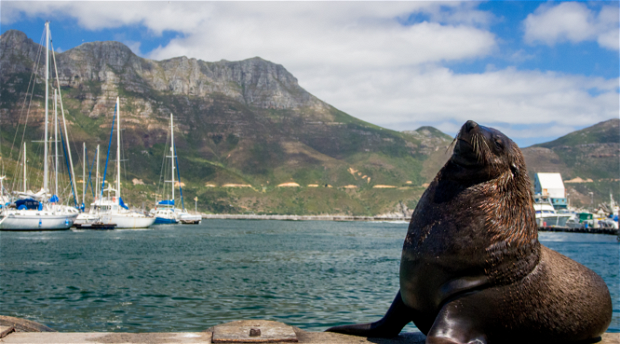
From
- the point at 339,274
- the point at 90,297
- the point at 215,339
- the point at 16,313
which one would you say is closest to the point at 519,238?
the point at 215,339

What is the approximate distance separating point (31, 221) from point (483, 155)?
6035cm

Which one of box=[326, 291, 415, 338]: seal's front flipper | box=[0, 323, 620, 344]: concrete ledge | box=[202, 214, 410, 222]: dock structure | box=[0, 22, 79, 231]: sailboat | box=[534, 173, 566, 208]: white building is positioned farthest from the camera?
box=[202, 214, 410, 222]: dock structure

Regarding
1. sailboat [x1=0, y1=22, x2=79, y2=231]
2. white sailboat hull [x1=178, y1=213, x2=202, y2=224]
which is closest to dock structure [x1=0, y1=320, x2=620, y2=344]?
sailboat [x1=0, y1=22, x2=79, y2=231]

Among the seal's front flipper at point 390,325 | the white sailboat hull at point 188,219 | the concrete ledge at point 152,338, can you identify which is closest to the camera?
the concrete ledge at point 152,338

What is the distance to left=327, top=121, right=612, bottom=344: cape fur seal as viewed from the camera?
3.95 meters

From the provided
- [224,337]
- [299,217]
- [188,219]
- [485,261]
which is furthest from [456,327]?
[299,217]

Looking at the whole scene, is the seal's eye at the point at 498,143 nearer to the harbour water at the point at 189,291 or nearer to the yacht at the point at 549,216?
the harbour water at the point at 189,291

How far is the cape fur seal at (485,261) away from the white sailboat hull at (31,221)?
59.0 metres

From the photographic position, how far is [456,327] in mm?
3797

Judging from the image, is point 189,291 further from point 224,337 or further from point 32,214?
point 32,214

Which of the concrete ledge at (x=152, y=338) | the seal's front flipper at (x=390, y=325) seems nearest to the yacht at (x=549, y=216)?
the seal's front flipper at (x=390, y=325)

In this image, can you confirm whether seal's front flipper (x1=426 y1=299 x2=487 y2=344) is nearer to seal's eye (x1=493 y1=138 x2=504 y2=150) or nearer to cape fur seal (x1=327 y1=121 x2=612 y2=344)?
cape fur seal (x1=327 y1=121 x2=612 y2=344)

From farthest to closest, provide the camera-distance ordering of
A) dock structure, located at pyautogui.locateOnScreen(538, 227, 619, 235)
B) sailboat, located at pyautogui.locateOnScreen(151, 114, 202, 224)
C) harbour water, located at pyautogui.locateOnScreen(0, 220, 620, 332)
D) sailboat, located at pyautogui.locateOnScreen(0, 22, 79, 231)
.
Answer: sailboat, located at pyautogui.locateOnScreen(151, 114, 202, 224) → dock structure, located at pyautogui.locateOnScreen(538, 227, 619, 235) → sailboat, located at pyautogui.locateOnScreen(0, 22, 79, 231) → harbour water, located at pyautogui.locateOnScreen(0, 220, 620, 332)

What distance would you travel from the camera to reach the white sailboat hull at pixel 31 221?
55.1m
